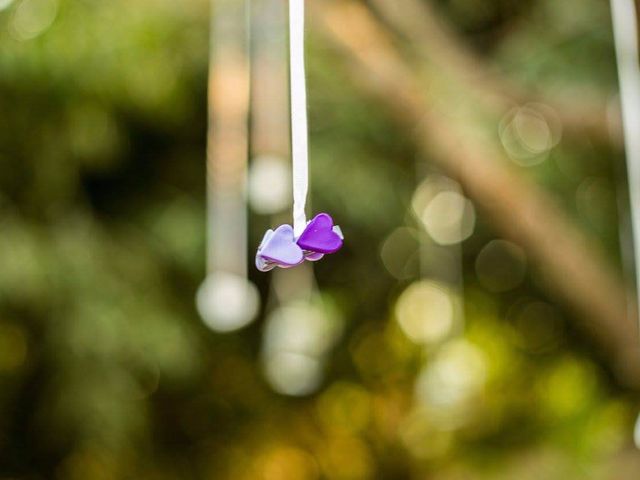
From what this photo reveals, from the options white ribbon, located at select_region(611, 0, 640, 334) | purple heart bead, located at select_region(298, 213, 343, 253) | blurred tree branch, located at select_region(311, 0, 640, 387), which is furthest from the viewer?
blurred tree branch, located at select_region(311, 0, 640, 387)

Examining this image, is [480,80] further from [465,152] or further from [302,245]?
[302,245]

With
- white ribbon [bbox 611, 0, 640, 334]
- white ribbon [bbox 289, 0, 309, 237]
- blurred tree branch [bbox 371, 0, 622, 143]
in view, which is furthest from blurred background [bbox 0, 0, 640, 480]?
white ribbon [bbox 289, 0, 309, 237]

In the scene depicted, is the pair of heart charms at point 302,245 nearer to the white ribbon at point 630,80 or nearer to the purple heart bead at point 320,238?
the purple heart bead at point 320,238

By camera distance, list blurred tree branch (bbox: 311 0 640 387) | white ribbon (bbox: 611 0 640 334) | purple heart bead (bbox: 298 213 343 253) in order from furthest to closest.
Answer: blurred tree branch (bbox: 311 0 640 387), white ribbon (bbox: 611 0 640 334), purple heart bead (bbox: 298 213 343 253)

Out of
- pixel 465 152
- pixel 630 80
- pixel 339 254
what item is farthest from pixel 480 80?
pixel 339 254

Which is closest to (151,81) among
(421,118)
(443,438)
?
(421,118)

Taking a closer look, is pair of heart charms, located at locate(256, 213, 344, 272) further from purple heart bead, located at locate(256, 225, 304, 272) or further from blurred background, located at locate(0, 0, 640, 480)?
blurred background, located at locate(0, 0, 640, 480)

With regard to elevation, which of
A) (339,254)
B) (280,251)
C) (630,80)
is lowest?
(339,254)
